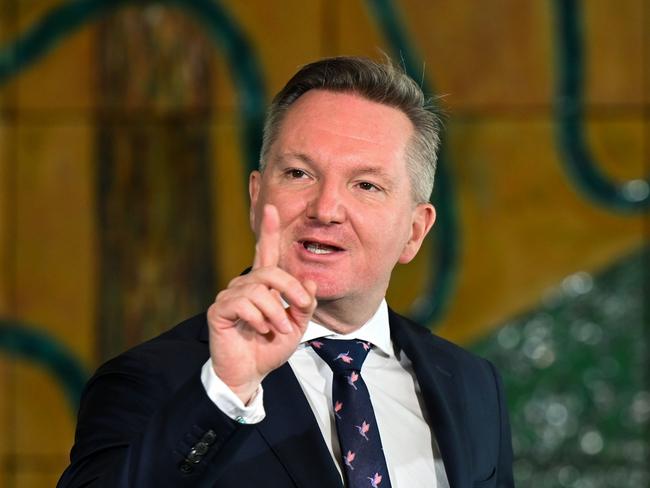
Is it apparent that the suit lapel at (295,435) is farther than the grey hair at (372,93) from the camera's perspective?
No

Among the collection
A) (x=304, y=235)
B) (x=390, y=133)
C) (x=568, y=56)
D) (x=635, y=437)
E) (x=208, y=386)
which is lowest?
(x=635, y=437)

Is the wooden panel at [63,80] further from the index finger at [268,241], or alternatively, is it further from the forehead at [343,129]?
the index finger at [268,241]

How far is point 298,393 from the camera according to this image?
5.70 feet

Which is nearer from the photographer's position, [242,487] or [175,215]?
[242,487]

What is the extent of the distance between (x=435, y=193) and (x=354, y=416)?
88.3 inches

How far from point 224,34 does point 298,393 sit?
2.45 metres

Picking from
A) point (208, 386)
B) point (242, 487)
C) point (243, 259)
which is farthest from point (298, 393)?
point (243, 259)

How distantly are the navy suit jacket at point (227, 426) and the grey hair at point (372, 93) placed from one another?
29 cm

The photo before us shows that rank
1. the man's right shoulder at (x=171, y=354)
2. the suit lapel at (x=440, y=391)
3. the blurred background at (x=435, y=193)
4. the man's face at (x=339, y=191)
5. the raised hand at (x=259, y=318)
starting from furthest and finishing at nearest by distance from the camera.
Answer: the blurred background at (x=435, y=193) < the suit lapel at (x=440, y=391) < the man's face at (x=339, y=191) < the man's right shoulder at (x=171, y=354) < the raised hand at (x=259, y=318)

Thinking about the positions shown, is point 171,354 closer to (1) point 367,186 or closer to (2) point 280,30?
(1) point 367,186

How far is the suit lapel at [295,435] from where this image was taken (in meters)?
1.65

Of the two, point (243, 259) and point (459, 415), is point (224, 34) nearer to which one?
point (243, 259)

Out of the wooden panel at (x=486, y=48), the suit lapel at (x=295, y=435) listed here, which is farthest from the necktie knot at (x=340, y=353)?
the wooden panel at (x=486, y=48)

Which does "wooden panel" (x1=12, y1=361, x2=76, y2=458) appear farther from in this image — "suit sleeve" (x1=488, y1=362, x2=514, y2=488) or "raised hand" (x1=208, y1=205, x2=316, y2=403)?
"raised hand" (x1=208, y1=205, x2=316, y2=403)
